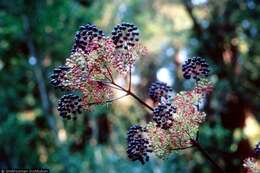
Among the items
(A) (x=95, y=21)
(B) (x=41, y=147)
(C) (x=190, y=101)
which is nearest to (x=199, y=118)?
(C) (x=190, y=101)

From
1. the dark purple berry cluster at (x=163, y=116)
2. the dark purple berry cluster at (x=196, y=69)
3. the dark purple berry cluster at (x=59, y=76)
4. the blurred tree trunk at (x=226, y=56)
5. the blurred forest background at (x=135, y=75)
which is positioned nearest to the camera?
the dark purple berry cluster at (x=163, y=116)

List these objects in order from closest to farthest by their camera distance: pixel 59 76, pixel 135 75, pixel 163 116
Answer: pixel 163 116
pixel 59 76
pixel 135 75

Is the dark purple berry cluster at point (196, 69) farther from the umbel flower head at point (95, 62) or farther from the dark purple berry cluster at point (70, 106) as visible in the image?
the dark purple berry cluster at point (70, 106)

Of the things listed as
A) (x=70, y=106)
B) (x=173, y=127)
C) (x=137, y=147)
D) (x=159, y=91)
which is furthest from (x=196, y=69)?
(x=70, y=106)

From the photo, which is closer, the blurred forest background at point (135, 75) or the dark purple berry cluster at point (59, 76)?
the dark purple berry cluster at point (59, 76)

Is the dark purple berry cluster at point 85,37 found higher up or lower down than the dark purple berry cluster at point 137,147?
higher up

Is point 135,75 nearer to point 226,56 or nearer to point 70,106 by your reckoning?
point 226,56

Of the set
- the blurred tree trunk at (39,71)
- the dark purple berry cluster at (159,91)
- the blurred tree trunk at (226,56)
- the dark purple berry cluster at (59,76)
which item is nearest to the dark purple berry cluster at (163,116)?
the dark purple berry cluster at (159,91)
